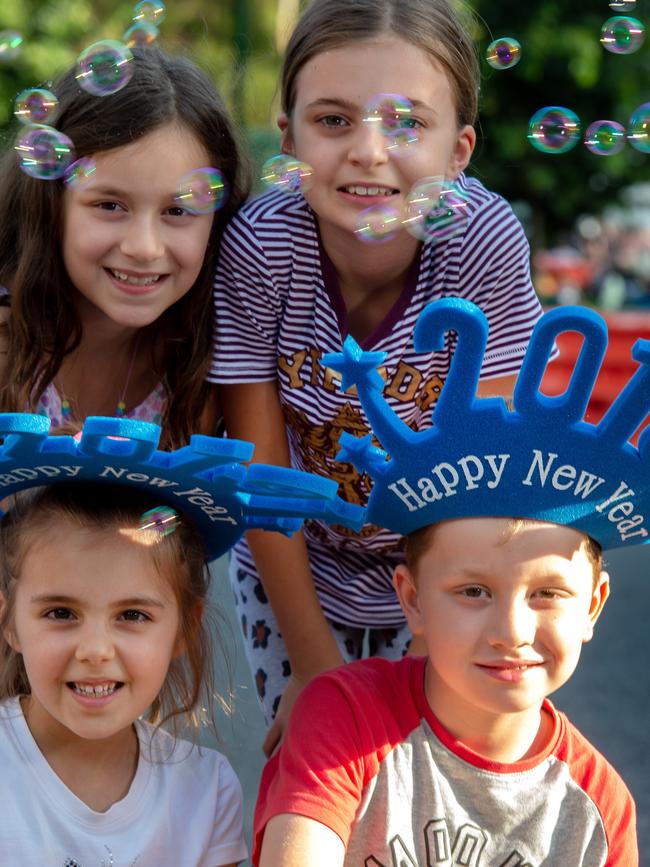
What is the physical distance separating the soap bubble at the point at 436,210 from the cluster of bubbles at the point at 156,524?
2.17 feet

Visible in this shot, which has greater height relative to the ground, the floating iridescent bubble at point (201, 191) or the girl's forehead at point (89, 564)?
the floating iridescent bubble at point (201, 191)

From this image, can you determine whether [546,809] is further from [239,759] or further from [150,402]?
[239,759]

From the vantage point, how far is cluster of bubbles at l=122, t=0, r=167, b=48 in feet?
8.99

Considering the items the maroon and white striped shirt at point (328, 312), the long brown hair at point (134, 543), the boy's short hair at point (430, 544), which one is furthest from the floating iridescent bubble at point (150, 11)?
the boy's short hair at point (430, 544)

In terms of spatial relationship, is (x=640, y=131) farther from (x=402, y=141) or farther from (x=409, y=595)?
(x=409, y=595)

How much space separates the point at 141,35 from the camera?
9.02ft

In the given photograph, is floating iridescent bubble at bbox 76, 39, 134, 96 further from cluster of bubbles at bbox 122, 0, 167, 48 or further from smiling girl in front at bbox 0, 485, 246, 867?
smiling girl in front at bbox 0, 485, 246, 867

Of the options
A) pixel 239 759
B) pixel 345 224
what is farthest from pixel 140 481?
pixel 239 759

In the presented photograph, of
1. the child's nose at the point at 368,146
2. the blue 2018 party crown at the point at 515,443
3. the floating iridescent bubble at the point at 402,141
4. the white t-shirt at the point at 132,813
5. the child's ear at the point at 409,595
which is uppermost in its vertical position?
the floating iridescent bubble at the point at 402,141

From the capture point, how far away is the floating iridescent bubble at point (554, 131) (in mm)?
2807

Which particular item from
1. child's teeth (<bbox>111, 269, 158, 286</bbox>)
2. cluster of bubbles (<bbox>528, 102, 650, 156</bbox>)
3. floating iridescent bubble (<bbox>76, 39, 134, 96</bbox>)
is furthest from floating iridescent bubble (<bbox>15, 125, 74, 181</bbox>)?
cluster of bubbles (<bbox>528, 102, 650, 156</bbox>)

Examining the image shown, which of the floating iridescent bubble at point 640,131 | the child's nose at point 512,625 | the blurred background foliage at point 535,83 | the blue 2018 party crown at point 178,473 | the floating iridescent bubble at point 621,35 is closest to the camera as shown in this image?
the blue 2018 party crown at point 178,473

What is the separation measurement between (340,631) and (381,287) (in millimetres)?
733

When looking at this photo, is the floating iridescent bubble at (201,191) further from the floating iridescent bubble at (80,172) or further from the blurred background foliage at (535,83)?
the blurred background foliage at (535,83)
